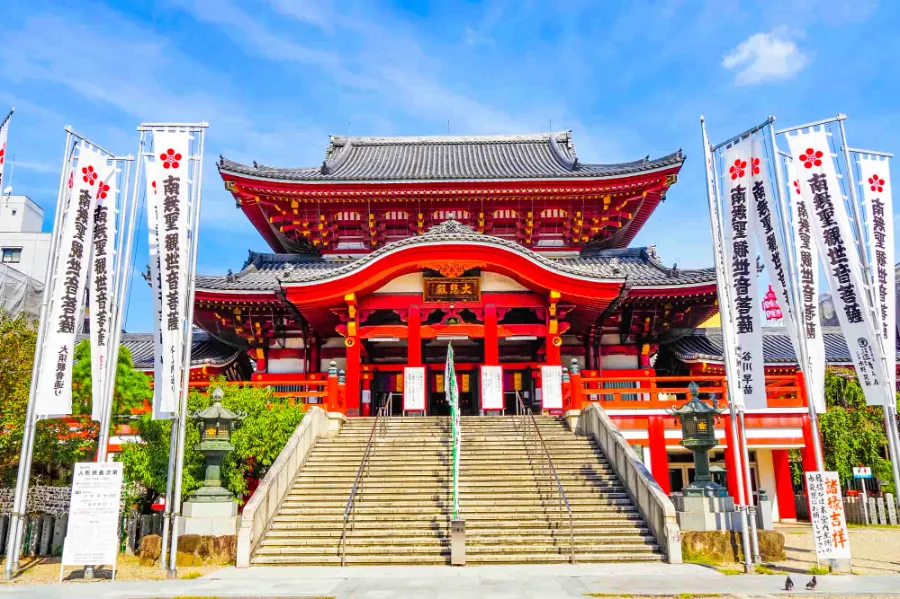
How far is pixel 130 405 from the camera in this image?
1444cm

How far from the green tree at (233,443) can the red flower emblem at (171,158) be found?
539 cm

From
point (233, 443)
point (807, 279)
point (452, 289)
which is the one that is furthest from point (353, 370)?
point (807, 279)

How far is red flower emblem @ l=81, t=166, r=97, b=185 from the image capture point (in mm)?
11016

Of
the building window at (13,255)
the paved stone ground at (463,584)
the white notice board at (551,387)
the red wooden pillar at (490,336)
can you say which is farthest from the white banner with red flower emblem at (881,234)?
the building window at (13,255)

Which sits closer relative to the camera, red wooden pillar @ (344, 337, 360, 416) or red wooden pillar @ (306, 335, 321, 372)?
red wooden pillar @ (344, 337, 360, 416)

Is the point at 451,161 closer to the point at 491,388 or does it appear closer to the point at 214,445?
the point at 491,388

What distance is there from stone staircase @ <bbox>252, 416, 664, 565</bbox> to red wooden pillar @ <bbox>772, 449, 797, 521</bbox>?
7291 millimetres

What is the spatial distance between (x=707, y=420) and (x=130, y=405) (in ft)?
40.8

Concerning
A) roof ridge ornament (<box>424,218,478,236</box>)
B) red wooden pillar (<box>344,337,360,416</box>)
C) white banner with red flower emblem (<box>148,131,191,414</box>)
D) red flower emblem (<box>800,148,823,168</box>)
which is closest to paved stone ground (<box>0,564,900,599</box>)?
white banner with red flower emblem (<box>148,131,191,414</box>)

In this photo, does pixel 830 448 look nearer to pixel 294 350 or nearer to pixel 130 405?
pixel 294 350

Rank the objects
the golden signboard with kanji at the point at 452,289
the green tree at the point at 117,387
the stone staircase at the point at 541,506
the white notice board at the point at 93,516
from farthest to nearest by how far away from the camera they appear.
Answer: the golden signboard with kanji at the point at 452,289
the green tree at the point at 117,387
the stone staircase at the point at 541,506
the white notice board at the point at 93,516

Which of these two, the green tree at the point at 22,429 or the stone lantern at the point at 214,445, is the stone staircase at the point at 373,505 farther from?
the green tree at the point at 22,429

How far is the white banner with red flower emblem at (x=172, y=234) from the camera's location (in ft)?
36.8

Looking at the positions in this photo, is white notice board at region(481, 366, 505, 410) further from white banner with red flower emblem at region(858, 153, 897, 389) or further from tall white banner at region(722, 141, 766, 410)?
white banner with red flower emblem at region(858, 153, 897, 389)
